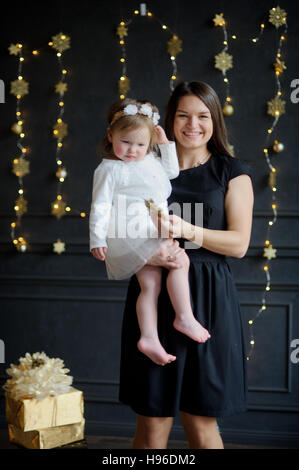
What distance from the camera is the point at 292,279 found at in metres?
2.99

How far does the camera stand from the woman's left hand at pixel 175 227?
59.7 inches

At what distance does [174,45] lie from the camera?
3.04 metres

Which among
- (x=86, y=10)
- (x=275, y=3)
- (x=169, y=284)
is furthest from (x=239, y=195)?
(x=86, y=10)

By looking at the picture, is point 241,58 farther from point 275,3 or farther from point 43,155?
point 43,155

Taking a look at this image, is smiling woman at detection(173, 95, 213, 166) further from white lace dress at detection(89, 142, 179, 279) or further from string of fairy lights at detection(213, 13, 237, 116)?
string of fairy lights at detection(213, 13, 237, 116)

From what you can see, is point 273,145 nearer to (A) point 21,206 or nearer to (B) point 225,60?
(B) point 225,60

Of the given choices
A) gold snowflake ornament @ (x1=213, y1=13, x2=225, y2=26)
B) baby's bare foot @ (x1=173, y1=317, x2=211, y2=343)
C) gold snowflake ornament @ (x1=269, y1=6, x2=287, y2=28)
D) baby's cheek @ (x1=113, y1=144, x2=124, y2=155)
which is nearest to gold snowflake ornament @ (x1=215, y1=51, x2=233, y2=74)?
gold snowflake ornament @ (x1=213, y1=13, x2=225, y2=26)

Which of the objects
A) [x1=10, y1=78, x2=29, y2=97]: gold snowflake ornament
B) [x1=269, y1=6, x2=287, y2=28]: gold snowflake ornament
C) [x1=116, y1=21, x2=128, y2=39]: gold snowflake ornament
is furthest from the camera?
[x1=10, y1=78, x2=29, y2=97]: gold snowflake ornament

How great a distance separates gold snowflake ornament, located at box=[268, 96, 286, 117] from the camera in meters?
2.96

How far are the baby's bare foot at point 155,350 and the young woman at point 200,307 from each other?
0.06m

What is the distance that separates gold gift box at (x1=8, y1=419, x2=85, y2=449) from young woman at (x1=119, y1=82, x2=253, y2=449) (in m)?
0.33

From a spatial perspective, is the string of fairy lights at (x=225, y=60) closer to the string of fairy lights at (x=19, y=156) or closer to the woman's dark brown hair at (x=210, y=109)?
the string of fairy lights at (x=19, y=156)

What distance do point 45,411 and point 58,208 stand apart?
1526 mm

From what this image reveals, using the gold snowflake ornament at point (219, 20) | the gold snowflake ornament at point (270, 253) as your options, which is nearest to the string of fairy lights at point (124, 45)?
the gold snowflake ornament at point (219, 20)
